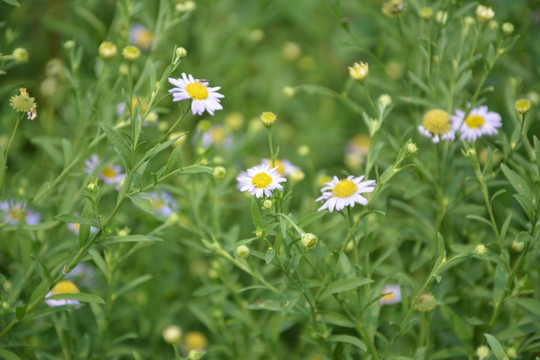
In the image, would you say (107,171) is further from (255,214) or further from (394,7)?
(394,7)

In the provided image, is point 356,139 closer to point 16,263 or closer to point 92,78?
point 92,78

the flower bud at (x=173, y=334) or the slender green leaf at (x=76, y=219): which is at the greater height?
the slender green leaf at (x=76, y=219)

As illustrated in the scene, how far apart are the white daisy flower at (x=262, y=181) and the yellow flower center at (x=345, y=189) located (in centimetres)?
12

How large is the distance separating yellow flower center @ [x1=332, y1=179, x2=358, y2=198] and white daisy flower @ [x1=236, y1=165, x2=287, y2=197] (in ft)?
0.39

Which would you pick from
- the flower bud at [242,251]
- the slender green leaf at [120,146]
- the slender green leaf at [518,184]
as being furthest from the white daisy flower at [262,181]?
the slender green leaf at [518,184]

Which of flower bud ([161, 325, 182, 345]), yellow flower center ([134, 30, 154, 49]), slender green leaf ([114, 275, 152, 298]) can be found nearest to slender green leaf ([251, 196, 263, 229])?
slender green leaf ([114, 275, 152, 298])

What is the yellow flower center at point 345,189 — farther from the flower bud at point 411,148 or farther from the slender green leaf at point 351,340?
the slender green leaf at point 351,340

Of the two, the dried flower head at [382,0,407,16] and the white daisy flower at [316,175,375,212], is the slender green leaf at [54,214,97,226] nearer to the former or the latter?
the white daisy flower at [316,175,375,212]

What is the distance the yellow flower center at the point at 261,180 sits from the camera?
1.10 metres

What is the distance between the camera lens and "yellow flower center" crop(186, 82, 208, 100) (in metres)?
1.10

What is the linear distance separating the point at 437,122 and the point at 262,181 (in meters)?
0.44

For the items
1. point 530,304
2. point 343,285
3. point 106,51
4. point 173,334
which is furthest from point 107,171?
point 530,304

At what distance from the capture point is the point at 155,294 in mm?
1660

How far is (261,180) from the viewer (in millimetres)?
1111
